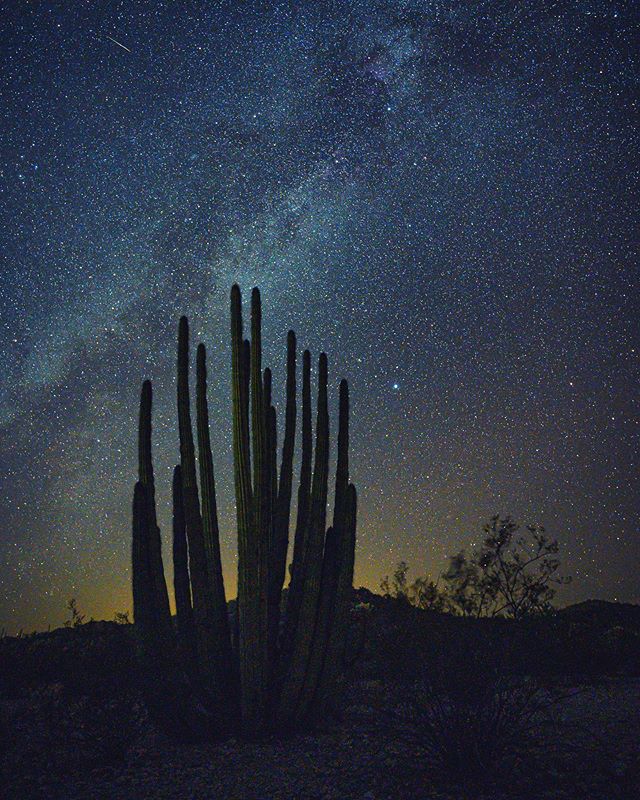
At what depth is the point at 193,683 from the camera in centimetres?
634

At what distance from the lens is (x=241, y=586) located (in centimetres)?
641

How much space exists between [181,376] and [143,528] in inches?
65.3

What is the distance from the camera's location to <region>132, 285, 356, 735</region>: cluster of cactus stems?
628 cm

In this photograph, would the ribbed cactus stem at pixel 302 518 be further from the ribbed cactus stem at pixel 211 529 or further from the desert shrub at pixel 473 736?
the desert shrub at pixel 473 736

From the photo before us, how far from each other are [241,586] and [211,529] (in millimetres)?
689

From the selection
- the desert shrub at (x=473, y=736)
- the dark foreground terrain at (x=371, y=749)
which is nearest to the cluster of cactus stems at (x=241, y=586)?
the dark foreground terrain at (x=371, y=749)

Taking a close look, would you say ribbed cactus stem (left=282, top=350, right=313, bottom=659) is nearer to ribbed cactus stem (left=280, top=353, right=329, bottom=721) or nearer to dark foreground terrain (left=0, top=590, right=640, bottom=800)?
ribbed cactus stem (left=280, top=353, right=329, bottom=721)

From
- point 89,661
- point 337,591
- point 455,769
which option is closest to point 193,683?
point 337,591

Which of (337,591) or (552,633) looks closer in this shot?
(337,591)

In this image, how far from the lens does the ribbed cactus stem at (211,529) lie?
259 inches

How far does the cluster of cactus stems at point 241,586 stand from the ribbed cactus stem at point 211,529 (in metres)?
0.01

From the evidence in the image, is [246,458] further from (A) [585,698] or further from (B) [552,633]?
(B) [552,633]

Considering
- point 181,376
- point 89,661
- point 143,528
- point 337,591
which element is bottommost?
point 89,661

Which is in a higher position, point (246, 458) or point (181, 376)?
point (181, 376)
